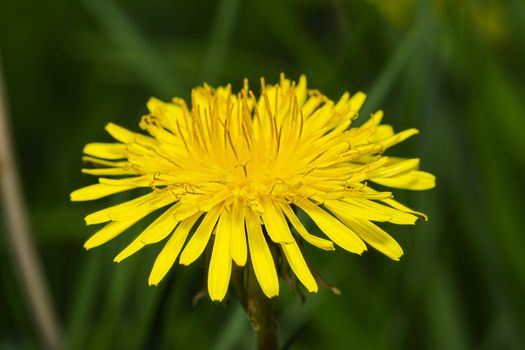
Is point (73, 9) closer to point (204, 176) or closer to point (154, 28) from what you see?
point (154, 28)

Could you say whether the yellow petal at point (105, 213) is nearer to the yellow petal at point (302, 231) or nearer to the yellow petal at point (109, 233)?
the yellow petal at point (109, 233)

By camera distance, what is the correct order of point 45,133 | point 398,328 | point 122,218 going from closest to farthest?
point 122,218 → point 398,328 → point 45,133

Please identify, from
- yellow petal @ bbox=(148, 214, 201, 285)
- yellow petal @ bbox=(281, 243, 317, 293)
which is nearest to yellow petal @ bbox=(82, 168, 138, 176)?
yellow petal @ bbox=(148, 214, 201, 285)

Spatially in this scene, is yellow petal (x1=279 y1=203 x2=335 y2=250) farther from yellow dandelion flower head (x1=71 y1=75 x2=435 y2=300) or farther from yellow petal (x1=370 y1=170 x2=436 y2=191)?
yellow petal (x1=370 y1=170 x2=436 y2=191)

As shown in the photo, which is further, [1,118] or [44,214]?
[44,214]

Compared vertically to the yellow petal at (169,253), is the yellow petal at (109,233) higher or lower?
higher

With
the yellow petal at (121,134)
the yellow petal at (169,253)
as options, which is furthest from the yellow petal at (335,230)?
the yellow petal at (121,134)

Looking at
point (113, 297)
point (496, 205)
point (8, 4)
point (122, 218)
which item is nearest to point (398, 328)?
point (496, 205)

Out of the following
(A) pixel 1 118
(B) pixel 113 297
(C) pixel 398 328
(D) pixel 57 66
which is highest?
(D) pixel 57 66

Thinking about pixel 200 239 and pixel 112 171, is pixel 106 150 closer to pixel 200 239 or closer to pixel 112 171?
pixel 112 171
